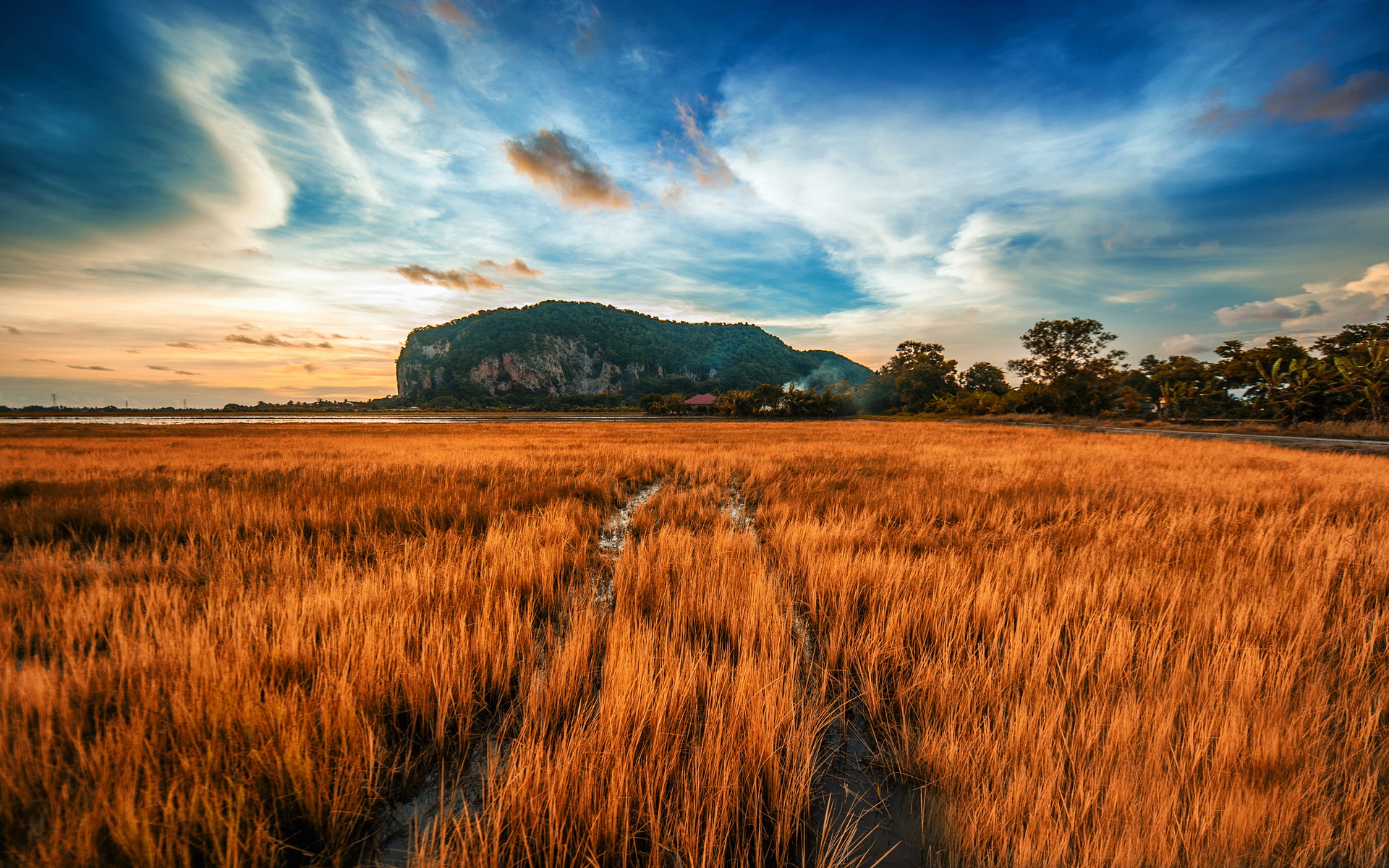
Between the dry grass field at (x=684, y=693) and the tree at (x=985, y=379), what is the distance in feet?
285

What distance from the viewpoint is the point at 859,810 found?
1.62 meters

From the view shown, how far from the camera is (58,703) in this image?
1.71 metres

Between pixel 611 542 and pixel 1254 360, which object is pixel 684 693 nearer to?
pixel 611 542

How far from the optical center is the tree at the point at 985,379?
79.1m

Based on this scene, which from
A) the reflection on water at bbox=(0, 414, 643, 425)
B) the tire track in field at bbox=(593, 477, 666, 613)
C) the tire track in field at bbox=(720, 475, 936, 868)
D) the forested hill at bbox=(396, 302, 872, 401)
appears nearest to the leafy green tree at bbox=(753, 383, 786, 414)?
the reflection on water at bbox=(0, 414, 643, 425)

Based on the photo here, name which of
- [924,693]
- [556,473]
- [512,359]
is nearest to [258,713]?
[924,693]

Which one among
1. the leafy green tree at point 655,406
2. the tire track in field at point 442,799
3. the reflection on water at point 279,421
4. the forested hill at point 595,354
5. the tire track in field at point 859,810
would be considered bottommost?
the tire track in field at point 859,810

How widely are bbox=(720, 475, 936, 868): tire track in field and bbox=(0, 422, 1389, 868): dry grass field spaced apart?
2cm

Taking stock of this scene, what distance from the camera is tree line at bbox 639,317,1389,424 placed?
25.0m

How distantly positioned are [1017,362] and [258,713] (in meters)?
68.2

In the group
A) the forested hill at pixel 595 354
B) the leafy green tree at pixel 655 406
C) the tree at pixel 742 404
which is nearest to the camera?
the tree at pixel 742 404

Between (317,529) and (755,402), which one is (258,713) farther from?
(755,402)

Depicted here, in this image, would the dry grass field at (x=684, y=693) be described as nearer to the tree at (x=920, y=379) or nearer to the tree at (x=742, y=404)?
the tree at (x=742, y=404)

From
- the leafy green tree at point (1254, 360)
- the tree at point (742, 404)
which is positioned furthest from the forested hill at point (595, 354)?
the leafy green tree at point (1254, 360)
